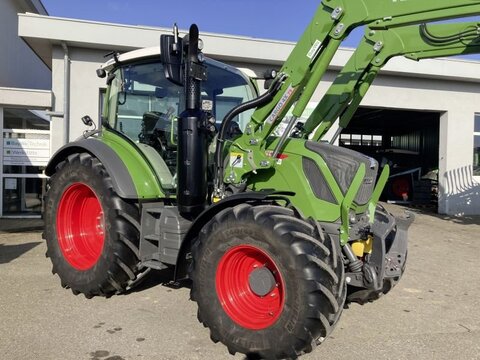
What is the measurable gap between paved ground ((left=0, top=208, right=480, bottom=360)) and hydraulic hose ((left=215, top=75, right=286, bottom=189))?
4.47ft

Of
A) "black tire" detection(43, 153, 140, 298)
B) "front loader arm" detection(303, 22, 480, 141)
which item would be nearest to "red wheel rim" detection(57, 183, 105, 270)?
"black tire" detection(43, 153, 140, 298)

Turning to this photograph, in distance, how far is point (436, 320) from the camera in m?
4.24

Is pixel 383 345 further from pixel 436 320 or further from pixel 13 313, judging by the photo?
pixel 13 313

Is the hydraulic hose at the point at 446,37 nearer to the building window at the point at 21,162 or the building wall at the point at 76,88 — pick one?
the building wall at the point at 76,88

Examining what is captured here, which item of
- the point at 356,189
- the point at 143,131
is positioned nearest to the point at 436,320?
the point at 356,189

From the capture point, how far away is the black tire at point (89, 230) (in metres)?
4.25

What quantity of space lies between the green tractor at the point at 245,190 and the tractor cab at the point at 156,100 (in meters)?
0.01

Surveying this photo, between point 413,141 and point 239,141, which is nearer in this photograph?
point 239,141

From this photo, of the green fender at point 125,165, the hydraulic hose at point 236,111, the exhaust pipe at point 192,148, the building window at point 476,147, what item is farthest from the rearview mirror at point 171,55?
the building window at point 476,147

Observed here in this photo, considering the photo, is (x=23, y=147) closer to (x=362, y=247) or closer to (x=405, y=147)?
(x=362, y=247)

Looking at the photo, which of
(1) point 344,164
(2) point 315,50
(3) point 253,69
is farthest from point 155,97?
(3) point 253,69

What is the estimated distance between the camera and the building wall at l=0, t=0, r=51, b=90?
1308cm

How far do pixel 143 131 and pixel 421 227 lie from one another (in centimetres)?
793

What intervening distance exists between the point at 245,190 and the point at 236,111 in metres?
0.70
